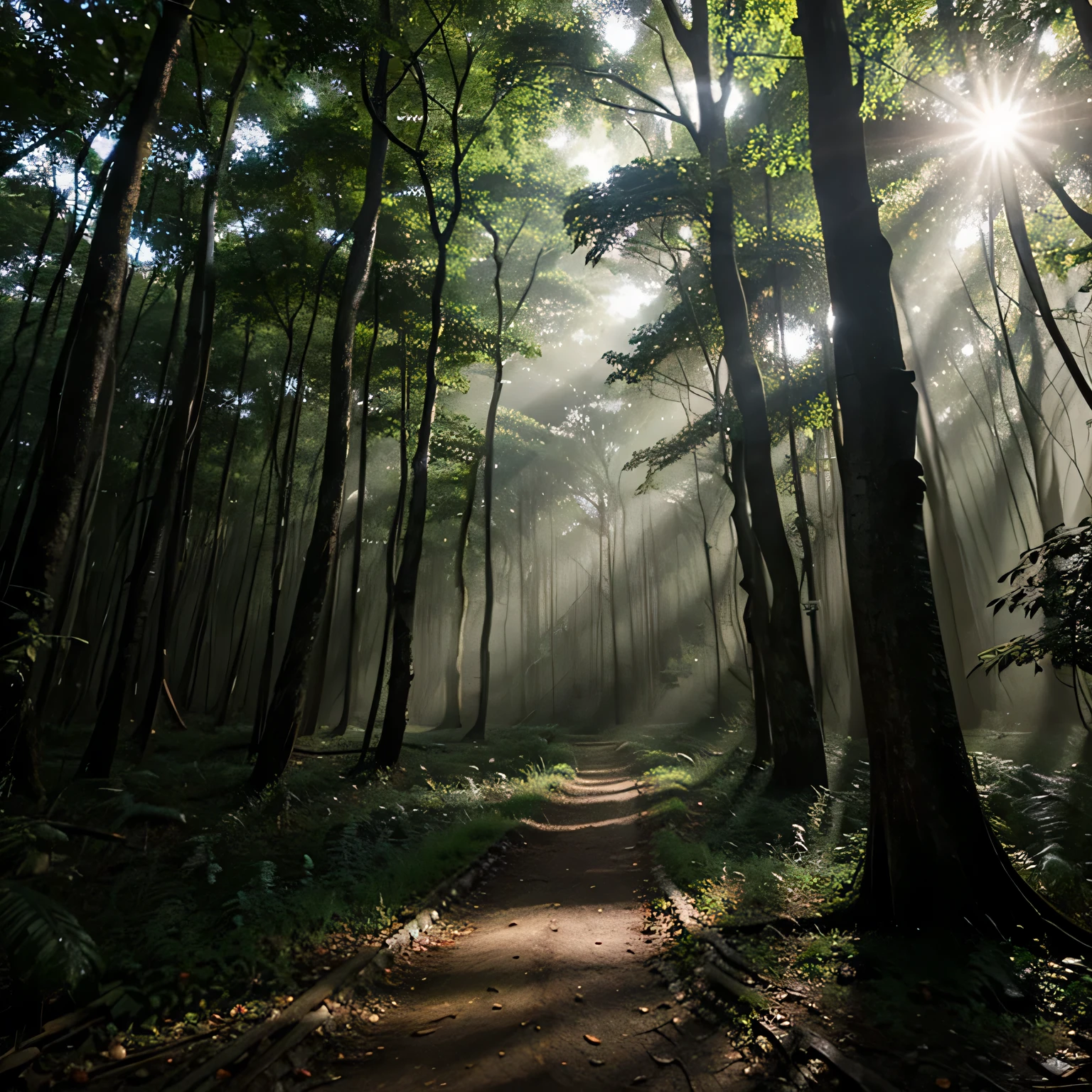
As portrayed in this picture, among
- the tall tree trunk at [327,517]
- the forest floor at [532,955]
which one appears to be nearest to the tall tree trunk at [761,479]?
the forest floor at [532,955]

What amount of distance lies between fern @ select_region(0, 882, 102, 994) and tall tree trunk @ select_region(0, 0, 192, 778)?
1.90 metres

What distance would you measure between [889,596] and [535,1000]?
335 cm

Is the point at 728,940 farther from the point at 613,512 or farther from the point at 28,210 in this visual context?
the point at 613,512

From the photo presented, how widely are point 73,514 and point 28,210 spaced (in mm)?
12357

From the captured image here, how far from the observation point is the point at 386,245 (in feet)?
44.3

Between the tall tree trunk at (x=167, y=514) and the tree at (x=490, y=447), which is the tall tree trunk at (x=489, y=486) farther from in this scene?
the tall tree trunk at (x=167, y=514)

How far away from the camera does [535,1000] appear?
130 inches

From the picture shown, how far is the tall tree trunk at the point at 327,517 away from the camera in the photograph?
24.5ft

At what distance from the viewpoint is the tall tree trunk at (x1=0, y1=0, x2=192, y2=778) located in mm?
4340

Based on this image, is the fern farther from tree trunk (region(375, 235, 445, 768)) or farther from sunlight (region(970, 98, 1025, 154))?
sunlight (region(970, 98, 1025, 154))

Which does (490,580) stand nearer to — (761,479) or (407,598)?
(407,598)

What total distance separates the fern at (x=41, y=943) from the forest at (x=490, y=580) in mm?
16

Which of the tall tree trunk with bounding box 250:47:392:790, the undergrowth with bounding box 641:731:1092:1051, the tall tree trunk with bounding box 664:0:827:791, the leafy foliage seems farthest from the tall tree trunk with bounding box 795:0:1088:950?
the tall tree trunk with bounding box 250:47:392:790

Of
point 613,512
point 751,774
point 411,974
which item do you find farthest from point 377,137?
point 613,512
